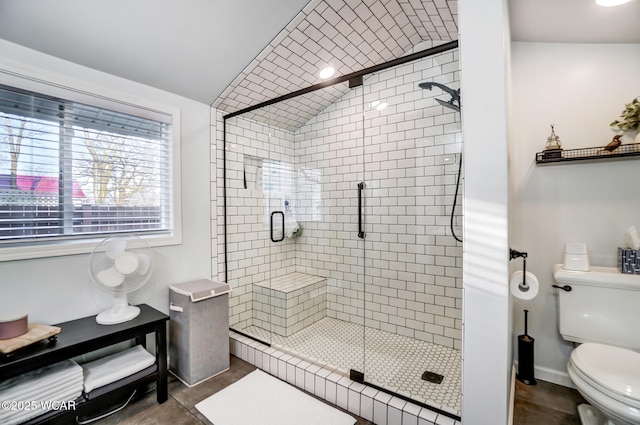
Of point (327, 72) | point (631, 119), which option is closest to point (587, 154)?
point (631, 119)

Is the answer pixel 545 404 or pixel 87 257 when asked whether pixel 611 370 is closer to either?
pixel 545 404

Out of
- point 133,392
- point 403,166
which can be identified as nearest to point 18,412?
point 133,392

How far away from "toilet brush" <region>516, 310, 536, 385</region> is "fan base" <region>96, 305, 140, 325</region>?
9.00 ft

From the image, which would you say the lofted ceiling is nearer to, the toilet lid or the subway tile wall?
the subway tile wall

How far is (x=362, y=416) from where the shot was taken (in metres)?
1.70

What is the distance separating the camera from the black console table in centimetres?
134

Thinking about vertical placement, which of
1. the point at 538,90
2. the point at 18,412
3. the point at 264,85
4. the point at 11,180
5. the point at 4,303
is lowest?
the point at 18,412

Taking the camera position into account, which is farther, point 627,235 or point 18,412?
point 627,235

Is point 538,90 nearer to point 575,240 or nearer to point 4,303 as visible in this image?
point 575,240

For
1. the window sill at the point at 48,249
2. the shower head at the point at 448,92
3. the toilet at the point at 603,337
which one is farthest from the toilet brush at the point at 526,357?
the window sill at the point at 48,249

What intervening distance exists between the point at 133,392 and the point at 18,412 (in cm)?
59

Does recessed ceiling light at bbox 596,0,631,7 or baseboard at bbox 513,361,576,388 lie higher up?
recessed ceiling light at bbox 596,0,631,7

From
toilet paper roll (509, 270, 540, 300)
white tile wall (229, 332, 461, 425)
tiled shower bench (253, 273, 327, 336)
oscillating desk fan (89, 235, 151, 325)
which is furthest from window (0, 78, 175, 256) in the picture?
toilet paper roll (509, 270, 540, 300)

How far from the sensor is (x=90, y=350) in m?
1.54
